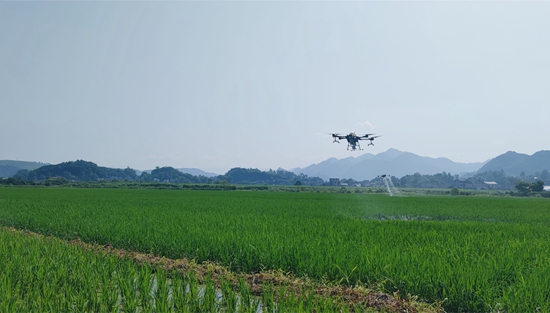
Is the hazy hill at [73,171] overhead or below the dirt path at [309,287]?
overhead

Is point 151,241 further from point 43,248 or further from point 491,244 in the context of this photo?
point 491,244

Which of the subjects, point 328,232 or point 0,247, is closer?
point 0,247

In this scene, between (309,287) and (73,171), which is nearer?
(309,287)

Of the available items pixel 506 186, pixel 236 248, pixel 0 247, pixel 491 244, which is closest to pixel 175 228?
pixel 236 248

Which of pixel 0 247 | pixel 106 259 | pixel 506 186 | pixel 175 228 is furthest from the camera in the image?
pixel 506 186

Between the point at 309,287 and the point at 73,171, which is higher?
the point at 73,171

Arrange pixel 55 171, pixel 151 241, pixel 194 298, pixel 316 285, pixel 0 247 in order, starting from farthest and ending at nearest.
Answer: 1. pixel 55 171
2. pixel 151 241
3. pixel 0 247
4. pixel 316 285
5. pixel 194 298

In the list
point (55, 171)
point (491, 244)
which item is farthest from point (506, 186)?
point (55, 171)

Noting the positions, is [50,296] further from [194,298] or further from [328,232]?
[328,232]

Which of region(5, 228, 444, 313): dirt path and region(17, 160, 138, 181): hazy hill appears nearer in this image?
region(5, 228, 444, 313): dirt path

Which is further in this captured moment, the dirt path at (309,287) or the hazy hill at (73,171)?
the hazy hill at (73,171)

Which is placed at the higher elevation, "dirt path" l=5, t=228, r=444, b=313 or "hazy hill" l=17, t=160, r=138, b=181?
"hazy hill" l=17, t=160, r=138, b=181
